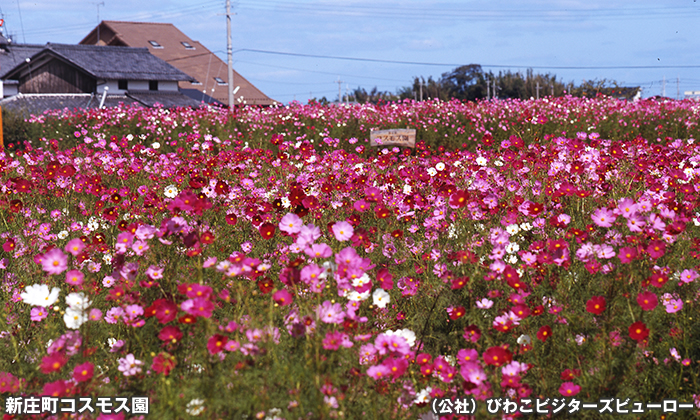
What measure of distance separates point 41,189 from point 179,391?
3.71m

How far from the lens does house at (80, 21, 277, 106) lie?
40.2m

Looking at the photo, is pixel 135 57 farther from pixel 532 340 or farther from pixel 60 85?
pixel 532 340

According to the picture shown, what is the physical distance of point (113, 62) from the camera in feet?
108

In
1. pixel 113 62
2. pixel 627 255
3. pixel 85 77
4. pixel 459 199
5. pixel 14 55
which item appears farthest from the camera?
pixel 14 55

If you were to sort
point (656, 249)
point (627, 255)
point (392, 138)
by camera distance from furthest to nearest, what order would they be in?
point (392, 138)
point (656, 249)
point (627, 255)

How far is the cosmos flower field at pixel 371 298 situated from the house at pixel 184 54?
36.7 metres

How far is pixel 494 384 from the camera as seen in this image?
2256mm

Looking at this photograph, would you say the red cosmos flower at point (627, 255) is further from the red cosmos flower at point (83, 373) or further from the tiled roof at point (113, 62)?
the tiled roof at point (113, 62)

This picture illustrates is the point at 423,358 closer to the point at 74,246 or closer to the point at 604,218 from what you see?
the point at 604,218

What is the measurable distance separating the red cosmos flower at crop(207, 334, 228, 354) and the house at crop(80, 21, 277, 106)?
3849 centimetres

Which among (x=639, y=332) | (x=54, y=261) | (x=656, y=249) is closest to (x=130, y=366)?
(x=54, y=261)

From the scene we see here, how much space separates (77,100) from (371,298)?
32.3 metres

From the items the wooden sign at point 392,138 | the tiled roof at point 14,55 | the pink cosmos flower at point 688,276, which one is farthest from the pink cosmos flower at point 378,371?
the tiled roof at point 14,55

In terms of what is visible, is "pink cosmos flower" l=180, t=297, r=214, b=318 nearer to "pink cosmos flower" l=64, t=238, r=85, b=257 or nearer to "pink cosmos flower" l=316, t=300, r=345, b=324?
"pink cosmos flower" l=316, t=300, r=345, b=324
